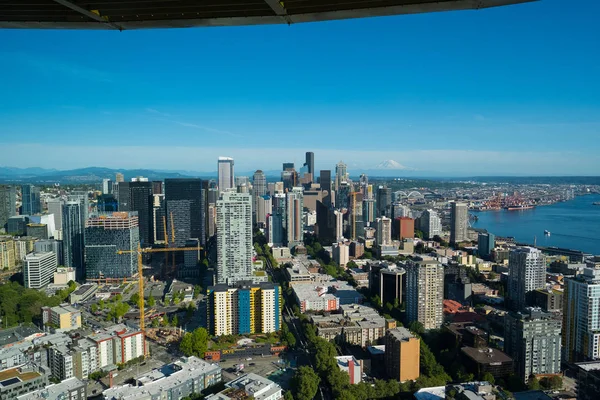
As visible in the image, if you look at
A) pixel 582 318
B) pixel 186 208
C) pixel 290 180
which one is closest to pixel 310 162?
pixel 290 180

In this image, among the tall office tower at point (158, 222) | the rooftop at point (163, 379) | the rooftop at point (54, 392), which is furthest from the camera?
the tall office tower at point (158, 222)

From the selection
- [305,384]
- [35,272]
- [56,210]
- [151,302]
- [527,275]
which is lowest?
[151,302]

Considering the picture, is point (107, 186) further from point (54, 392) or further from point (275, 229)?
point (54, 392)

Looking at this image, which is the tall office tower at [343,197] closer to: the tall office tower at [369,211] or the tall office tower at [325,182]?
the tall office tower at [325,182]

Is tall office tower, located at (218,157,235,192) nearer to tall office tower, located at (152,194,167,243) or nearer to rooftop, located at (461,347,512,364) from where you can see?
tall office tower, located at (152,194,167,243)

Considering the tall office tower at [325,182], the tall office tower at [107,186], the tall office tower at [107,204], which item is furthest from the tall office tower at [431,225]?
the tall office tower at [107,186]
